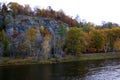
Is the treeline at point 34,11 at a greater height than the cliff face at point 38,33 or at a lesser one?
greater

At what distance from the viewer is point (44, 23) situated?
155125 millimetres

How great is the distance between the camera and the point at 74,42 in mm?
134750

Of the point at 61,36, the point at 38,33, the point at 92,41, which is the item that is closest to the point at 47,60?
the point at 38,33

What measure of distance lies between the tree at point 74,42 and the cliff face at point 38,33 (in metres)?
6.70

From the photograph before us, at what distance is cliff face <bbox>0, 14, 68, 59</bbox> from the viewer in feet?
408

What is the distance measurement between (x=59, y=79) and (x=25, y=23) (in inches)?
3469

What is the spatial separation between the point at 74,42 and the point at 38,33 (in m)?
19.9

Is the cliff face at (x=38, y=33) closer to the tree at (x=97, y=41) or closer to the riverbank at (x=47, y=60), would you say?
the riverbank at (x=47, y=60)

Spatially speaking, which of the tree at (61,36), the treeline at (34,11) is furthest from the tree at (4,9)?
→ the tree at (61,36)

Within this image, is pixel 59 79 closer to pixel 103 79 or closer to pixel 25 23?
pixel 103 79

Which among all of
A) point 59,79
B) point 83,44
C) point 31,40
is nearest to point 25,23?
point 31,40

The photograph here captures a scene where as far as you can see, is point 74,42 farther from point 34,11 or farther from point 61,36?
point 34,11

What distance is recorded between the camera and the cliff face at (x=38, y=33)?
124281mm

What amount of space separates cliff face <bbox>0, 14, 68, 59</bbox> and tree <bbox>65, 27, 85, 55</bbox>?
6.70 metres
